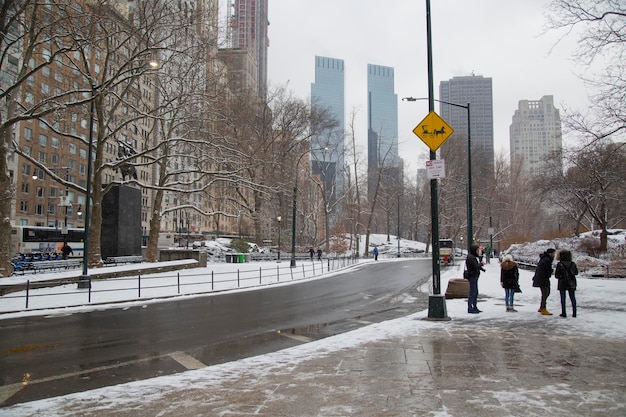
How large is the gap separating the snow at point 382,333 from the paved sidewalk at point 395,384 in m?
0.03

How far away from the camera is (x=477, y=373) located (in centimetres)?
633

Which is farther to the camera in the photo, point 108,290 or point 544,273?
point 108,290

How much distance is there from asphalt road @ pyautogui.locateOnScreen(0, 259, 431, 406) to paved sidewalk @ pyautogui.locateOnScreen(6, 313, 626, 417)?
0.98 metres

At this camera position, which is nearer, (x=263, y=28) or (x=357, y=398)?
(x=357, y=398)

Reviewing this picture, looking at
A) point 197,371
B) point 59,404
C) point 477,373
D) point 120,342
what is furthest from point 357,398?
point 120,342

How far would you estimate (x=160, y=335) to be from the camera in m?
9.99

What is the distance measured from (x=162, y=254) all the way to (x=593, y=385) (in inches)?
1174

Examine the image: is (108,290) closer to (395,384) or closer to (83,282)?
(83,282)

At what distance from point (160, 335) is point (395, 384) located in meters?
6.06

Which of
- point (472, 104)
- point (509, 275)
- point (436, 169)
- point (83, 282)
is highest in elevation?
point (472, 104)

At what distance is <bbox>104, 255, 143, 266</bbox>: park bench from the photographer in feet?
91.5

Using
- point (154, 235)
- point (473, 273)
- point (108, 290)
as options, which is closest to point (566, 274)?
point (473, 273)

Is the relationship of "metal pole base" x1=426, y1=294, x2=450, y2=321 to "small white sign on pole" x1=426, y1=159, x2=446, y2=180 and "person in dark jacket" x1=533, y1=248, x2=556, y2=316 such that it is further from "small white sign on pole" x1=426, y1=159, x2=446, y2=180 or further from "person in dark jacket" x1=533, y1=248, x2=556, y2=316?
"small white sign on pole" x1=426, y1=159, x2=446, y2=180

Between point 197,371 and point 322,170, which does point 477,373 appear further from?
point 322,170
